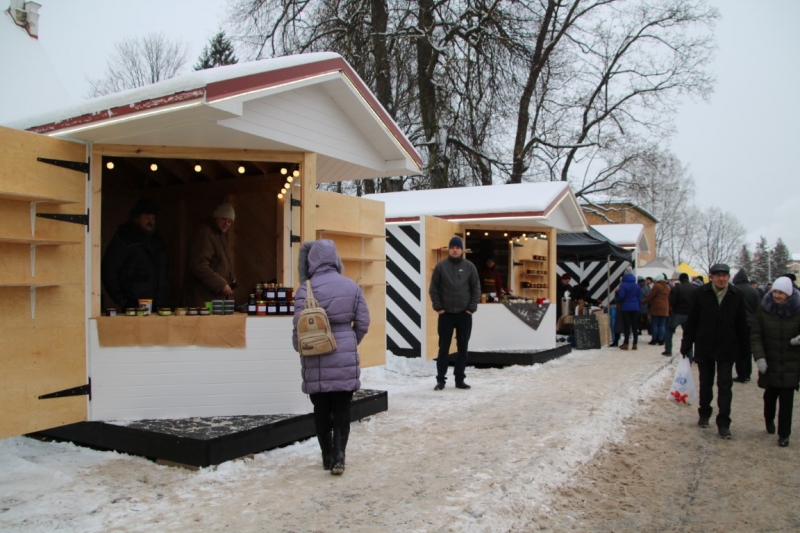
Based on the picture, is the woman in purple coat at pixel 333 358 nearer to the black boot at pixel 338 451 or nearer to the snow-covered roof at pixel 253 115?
the black boot at pixel 338 451

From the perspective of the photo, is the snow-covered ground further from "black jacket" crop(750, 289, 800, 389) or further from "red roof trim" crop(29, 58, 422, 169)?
"red roof trim" crop(29, 58, 422, 169)

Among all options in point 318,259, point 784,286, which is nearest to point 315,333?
point 318,259

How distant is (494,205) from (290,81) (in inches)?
239

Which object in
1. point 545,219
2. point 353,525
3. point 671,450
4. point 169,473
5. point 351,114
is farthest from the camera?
point 545,219

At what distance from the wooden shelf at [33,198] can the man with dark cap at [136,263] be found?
932 millimetres

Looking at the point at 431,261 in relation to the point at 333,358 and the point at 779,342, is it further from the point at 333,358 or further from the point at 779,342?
the point at 333,358

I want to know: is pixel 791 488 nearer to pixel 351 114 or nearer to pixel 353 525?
pixel 353 525

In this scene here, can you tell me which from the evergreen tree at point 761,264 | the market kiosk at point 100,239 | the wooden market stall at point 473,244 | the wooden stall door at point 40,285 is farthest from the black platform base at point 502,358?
the evergreen tree at point 761,264

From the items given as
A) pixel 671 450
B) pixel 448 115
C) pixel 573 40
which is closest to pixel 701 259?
pixel 573 40

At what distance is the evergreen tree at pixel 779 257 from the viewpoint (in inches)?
2396

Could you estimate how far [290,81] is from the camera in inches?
223

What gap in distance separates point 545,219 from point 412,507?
7427mm

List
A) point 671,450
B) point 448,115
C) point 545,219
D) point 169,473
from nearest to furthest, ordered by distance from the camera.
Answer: point 169,473 → point 671,450 → point 545,219 → point 448,115

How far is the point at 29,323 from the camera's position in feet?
16.4
